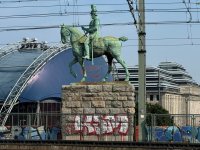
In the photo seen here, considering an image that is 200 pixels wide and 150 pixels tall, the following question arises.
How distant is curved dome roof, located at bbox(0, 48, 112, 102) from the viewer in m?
95.4

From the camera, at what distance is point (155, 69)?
178375 millimetres

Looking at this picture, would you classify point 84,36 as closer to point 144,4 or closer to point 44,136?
point 144,4

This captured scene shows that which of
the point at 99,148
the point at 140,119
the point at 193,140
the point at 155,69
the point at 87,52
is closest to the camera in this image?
the point at 99,148

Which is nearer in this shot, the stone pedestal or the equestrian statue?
the stone pedestal

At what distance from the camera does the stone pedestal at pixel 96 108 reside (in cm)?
3338

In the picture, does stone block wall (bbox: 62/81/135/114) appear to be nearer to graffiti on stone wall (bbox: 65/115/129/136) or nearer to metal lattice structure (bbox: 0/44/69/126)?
graffiti on stone wall (bbox: 65/115/129/136)

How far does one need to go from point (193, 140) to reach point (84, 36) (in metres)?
11.1

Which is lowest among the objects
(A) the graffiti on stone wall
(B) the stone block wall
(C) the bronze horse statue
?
(A) the graffiti on stone wall

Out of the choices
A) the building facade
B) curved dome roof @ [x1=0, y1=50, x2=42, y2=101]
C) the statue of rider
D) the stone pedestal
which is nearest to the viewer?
the stone pedestal

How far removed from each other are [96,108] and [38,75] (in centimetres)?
6375

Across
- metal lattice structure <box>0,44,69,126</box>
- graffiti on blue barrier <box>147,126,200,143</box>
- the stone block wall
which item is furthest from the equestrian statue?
metal lattice structure <box>0,44,69,126</box>

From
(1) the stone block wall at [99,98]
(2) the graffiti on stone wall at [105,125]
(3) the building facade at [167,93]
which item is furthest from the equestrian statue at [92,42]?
(3) the building facade at [167,93]

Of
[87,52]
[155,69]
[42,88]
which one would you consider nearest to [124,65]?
[87,52]

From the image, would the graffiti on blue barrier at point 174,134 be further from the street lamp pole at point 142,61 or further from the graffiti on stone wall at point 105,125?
the graffiti on stone wall at point 105,125
